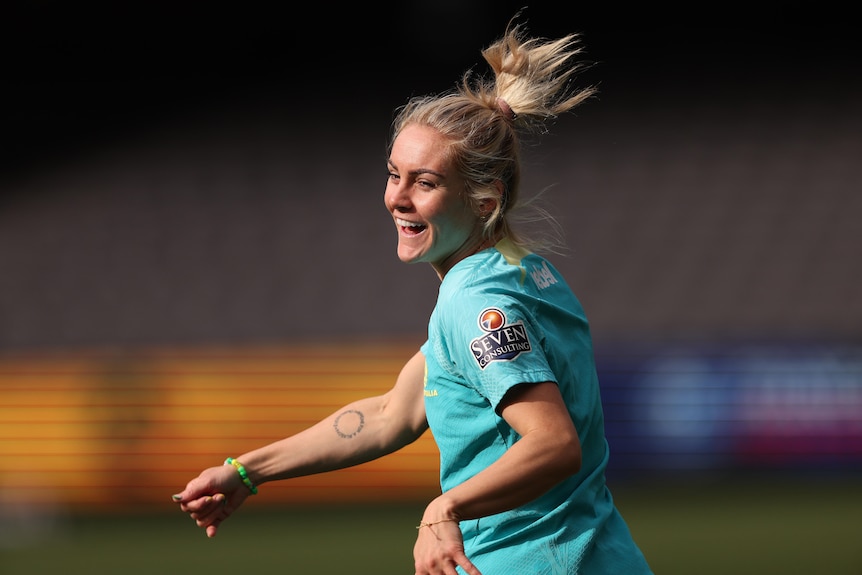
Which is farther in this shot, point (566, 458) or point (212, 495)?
point (212, 495)

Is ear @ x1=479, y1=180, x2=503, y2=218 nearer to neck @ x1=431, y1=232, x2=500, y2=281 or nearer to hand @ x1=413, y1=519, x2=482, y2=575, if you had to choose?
neck @ x1=431, y1=232, x2=500, y2=281

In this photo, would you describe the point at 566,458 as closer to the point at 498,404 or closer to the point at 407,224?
the point at 498,404

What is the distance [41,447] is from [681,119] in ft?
19.2

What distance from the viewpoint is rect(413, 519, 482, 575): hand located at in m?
1.96

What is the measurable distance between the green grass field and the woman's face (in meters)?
3.76

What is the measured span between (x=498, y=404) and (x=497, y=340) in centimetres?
11

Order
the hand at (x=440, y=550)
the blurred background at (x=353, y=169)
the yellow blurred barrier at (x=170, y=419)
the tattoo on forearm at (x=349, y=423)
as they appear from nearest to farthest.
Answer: the hand at (x=440, y=550), the tattoo on forearm at (x=349, y=423), the yellow blurred barrier at (x=170, y=419), the blurred background at (x=353, y=169)

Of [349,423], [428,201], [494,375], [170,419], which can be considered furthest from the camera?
[170,419]

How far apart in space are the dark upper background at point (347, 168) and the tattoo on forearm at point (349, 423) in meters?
6.99

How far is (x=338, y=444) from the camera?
278 centimetres

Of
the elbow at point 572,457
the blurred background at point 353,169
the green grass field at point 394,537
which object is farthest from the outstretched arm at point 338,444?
the blurred background at point 353,169

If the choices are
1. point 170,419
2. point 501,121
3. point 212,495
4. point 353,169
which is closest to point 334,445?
point 212,495

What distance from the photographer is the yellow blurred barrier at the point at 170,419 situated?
314 inches

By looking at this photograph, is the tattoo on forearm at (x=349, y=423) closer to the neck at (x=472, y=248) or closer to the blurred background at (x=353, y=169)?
the neck at (x=472, y=248)
